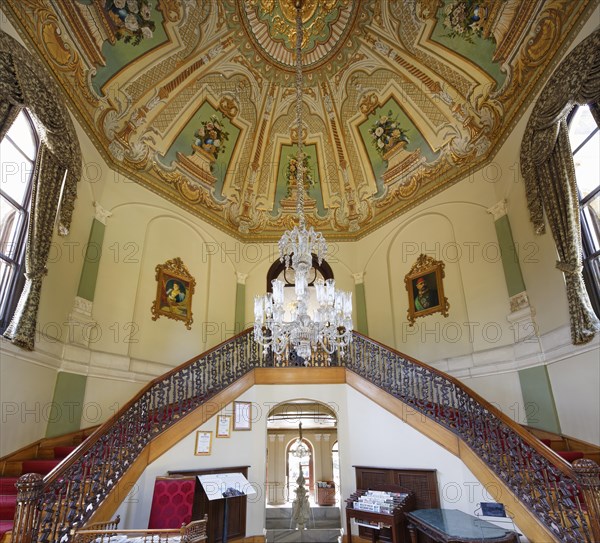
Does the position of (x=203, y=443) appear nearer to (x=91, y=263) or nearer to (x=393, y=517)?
(x=393, y=517)

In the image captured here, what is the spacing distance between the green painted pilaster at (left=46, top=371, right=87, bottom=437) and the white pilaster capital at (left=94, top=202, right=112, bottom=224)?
3.07 meters

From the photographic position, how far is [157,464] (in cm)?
584

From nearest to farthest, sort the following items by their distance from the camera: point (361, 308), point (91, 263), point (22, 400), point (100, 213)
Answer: point (22, 400) < point (91, 263) < point (100, 213) < point (361, 308)

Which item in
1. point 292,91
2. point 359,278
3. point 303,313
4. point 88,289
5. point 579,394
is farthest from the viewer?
point 359,278

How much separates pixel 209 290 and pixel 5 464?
5281 mm

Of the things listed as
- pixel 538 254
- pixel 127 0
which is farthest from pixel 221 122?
pixel 538 254

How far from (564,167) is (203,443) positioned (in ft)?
23.9

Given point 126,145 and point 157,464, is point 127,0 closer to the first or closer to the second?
point 126,145

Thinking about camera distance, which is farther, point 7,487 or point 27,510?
point 7,487

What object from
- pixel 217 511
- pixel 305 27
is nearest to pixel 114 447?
pixel 217 511

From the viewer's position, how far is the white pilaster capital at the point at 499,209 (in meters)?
7.87

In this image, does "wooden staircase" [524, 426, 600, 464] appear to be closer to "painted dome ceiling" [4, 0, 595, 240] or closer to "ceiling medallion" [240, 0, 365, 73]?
"painted dome ceiling" [4, 0, 595, 240]

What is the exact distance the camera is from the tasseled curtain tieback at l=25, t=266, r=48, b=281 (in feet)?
18.5

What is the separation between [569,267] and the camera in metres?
5.76
